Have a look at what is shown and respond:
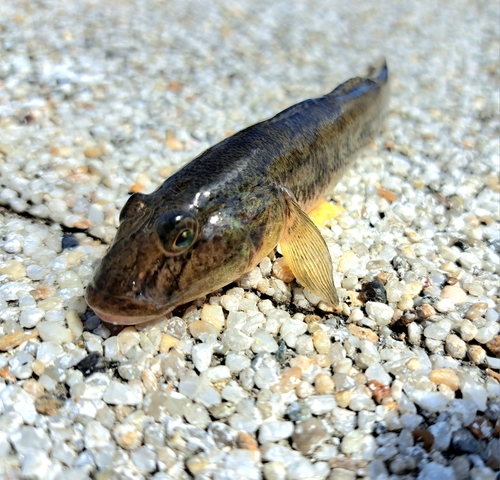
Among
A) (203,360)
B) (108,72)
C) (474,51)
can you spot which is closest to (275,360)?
(203,360)

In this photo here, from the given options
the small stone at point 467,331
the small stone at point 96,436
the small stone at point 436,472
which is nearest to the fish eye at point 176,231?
the small stone at point 96,436

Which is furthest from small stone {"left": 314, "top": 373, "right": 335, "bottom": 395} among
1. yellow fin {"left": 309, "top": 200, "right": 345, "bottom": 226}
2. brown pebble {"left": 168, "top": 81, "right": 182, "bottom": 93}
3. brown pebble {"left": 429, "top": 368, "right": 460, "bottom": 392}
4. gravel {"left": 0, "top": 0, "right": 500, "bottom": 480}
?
brown pebble {"left": 168, "top": 81, "right": 182, "bottom": 93}

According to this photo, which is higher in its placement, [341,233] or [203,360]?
[341,233]

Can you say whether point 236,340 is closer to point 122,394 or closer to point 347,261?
point 122,394

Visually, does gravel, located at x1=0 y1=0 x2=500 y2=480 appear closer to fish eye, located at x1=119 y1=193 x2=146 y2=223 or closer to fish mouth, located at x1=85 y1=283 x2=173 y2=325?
fish mouth, located at x1=85 y1=283 x2=173 y2=325

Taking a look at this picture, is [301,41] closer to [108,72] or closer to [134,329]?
[108,72]

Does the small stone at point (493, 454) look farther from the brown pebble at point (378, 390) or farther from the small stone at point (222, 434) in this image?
the small stone at point (222, 434)
